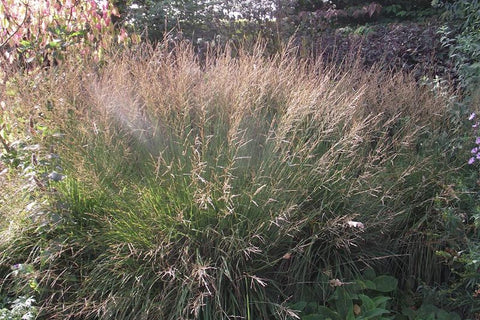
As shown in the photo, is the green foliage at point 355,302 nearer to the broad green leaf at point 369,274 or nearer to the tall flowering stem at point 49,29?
the broad green leaf at point 369,274

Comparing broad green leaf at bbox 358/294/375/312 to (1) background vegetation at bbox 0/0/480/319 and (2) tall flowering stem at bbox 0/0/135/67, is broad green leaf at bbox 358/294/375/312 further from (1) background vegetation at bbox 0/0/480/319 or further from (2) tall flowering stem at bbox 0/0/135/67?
(2) tall flowering stem at bbox 0/0/135/67

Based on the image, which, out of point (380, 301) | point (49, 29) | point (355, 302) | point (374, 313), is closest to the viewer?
point (374, 313)

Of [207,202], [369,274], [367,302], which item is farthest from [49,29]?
[367,302]

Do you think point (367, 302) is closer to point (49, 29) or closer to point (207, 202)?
point (207, 202)

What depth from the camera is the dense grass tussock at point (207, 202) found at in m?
2.75

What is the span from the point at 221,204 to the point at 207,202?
88mm

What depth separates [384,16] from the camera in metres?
10.8

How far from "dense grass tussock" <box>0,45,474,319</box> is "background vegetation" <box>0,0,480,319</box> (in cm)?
1

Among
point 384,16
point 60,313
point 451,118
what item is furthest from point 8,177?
point 384,16

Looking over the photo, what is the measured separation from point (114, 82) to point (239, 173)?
3.84 ft

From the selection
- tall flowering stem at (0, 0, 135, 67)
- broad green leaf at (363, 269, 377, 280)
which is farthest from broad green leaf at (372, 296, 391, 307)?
tall flowering stem at (0, 0, 135, 67)

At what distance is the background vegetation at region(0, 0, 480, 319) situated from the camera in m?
2.76

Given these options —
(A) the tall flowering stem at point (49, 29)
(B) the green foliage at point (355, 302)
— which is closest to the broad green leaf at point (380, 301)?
(B) the green foliage at point (355, 302)

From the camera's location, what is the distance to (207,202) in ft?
9.08
